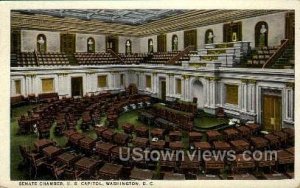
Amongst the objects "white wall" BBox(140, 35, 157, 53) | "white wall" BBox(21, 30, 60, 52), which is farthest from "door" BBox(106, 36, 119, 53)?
"white wall" BBox(21, 30, 60, 52)

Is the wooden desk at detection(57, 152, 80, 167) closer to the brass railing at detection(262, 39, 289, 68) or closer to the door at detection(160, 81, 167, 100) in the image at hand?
the brass railing at detection(262, 39, 289, 68)

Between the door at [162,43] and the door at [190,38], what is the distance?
6.03 feet

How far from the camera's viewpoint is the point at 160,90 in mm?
15133

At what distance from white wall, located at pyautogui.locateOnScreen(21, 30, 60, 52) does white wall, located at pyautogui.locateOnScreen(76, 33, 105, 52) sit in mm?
1221

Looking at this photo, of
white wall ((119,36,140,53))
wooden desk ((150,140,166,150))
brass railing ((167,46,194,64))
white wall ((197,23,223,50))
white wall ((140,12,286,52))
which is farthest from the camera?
white wall ((119,36,140,53))

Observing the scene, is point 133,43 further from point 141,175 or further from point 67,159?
point 141,175

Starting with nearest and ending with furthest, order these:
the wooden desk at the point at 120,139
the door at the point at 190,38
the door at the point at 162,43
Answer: the wooden desk at the point at 120,139 < the door at the point at 190,38 < the door at the point at 162,43

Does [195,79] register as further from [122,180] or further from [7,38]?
[7,38]

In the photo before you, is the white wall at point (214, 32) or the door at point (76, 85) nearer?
the white wall at point (214, 32)

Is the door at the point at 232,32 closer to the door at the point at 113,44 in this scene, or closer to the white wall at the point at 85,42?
the door at the point at 113,44

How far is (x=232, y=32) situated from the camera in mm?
12945

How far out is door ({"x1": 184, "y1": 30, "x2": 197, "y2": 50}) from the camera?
584 inches

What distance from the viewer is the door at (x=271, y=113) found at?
9.05m

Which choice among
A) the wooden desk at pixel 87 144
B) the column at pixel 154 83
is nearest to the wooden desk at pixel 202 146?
the wooden desk at pixel 87 144
